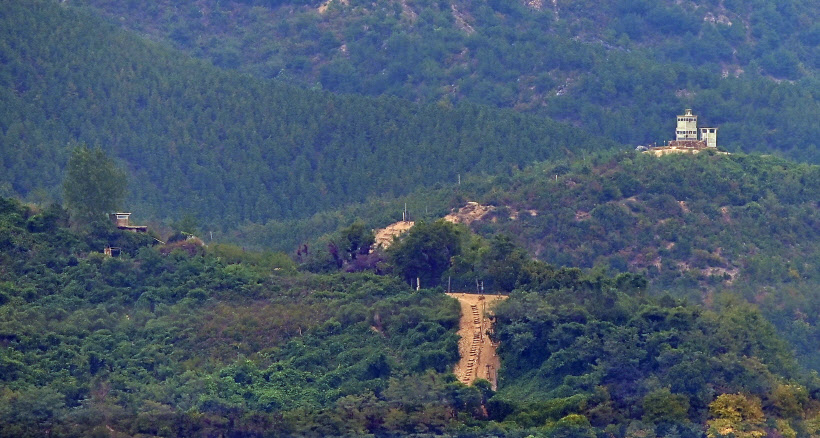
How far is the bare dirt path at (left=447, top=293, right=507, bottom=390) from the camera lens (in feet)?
221

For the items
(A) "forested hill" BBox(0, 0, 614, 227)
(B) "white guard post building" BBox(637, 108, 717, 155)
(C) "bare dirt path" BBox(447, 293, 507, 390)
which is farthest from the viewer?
(A) "forested hill" BBox(0, 0, 614, 227)

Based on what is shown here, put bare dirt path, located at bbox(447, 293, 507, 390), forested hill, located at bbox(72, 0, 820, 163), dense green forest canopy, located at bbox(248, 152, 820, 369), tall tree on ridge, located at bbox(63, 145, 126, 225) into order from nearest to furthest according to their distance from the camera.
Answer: bare dirt path, located at bbox(447, 293, 507, 390) < tall tree on ridge, located at bbox(63, 145, 126, 225) < dense green forest canopy, located at bbox(248, 152, 820, 369) < forested hill, located at bbox(72, 0, 820, 163)

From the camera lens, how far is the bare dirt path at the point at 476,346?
2657 inches

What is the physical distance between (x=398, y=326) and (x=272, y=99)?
33656mm

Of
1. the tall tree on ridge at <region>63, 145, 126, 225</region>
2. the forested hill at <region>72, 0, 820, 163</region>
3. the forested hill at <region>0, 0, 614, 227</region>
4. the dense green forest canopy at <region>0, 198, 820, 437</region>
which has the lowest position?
the dense green forest canopy at <region>0, 198, 820, 437</region>

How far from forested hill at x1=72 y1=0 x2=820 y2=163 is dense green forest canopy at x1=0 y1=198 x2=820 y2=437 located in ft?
119

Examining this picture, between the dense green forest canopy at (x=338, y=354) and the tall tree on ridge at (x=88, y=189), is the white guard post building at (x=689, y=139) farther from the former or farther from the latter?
the tall tree on ridge at (x=88, y=189)

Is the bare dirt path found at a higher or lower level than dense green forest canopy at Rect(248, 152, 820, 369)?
lower

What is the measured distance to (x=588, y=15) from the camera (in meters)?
124

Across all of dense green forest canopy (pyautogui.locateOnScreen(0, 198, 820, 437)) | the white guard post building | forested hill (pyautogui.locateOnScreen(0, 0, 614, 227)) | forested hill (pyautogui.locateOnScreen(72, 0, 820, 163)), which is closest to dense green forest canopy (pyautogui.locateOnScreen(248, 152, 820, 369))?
the white guard post building

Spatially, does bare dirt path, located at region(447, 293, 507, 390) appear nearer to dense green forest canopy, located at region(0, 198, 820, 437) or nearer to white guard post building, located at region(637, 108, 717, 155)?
dense green forest canopy, located at region(0, 198, 820, 437)

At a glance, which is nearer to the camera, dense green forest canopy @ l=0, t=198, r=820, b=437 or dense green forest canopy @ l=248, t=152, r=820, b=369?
dense green forest canopy @ l=0, t=198, r=820, b=437

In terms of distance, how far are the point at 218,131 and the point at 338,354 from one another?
110ft

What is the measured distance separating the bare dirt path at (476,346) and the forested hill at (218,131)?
2402 centimetres
